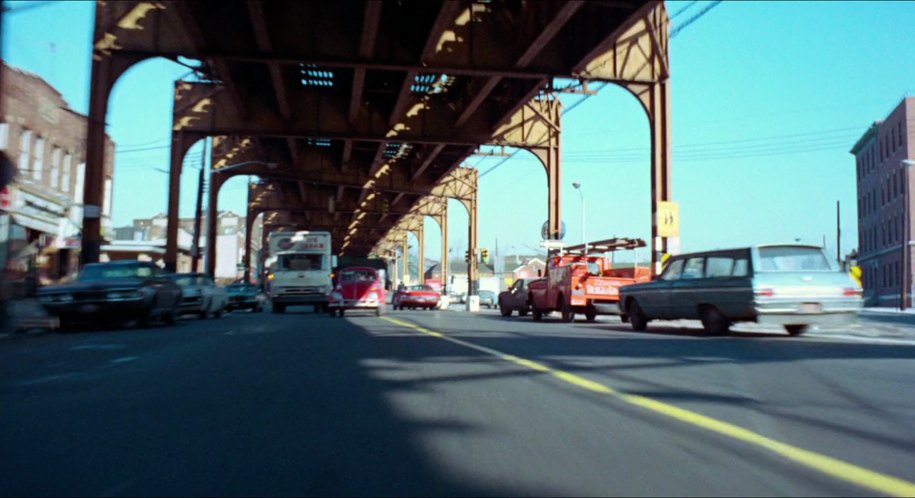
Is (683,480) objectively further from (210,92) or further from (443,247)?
(443,247)

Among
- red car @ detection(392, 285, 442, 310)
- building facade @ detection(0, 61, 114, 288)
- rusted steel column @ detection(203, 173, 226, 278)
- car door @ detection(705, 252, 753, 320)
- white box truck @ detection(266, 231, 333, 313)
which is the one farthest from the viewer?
red car @ detection(392, 285, 442, 310)

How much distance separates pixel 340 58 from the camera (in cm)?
2234

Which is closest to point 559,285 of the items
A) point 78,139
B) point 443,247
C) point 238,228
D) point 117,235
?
point 78,139

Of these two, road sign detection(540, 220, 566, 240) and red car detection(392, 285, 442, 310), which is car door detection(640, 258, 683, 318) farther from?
red car detection(392, 285, 442, 310)

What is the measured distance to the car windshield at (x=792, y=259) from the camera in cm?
1566

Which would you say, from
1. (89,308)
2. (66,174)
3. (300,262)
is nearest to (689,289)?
(89,308)

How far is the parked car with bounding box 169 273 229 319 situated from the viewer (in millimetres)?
26484

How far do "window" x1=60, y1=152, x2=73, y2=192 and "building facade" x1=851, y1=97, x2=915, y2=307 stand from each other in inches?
1698

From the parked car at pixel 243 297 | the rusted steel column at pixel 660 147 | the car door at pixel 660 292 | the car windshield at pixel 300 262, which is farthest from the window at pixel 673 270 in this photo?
the parked car at pixel 243 297

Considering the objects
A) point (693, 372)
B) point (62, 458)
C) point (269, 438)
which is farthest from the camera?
point (693, 372)

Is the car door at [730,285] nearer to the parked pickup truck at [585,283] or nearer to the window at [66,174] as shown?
the parked pickup truck at [585,283]

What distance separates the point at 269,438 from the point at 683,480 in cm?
303

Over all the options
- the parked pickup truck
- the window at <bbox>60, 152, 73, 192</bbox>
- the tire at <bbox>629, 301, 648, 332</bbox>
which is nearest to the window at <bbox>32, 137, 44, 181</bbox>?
the window at <bbox>60, 152, 73, 192</bbox>

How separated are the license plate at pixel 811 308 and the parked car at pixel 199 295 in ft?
57.7
